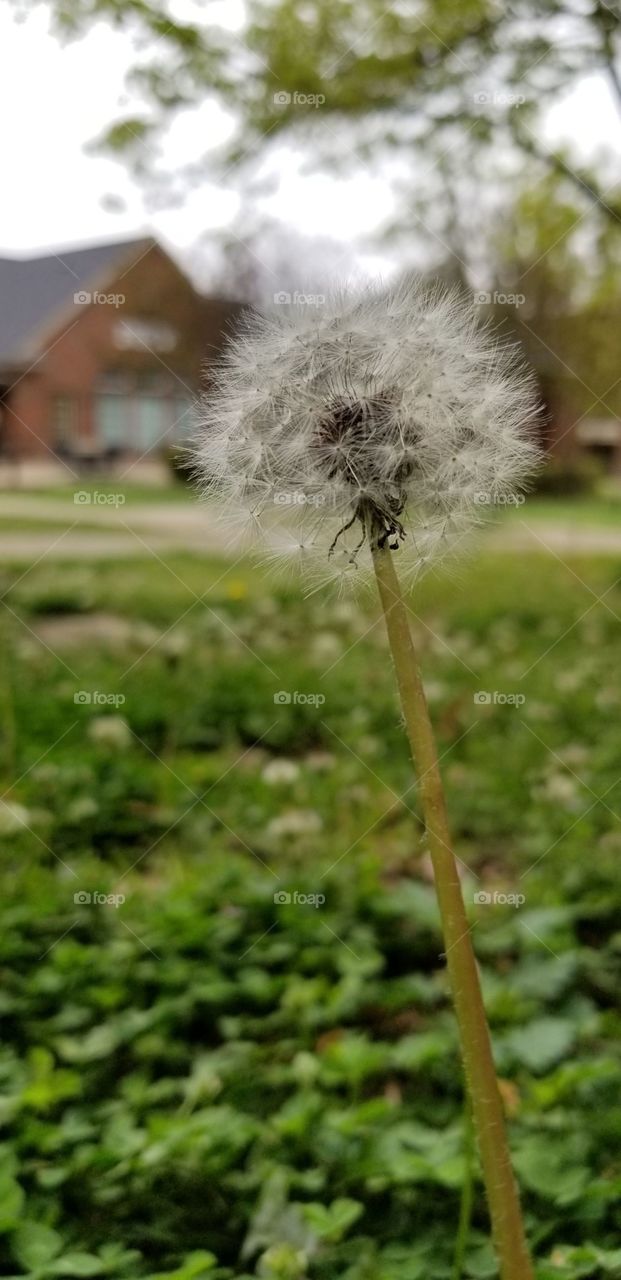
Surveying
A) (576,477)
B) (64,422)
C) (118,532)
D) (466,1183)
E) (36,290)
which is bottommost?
(466,1183)

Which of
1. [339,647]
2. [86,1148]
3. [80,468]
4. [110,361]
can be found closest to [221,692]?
[339,647]

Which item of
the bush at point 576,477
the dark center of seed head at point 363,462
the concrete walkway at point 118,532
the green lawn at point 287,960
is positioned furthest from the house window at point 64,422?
the dark center of seed head at point 363,462

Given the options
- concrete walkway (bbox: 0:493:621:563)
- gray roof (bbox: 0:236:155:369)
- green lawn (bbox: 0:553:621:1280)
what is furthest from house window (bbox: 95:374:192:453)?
green lawn (bbox: 0:553:621:1280)

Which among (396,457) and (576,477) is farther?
(576,477)

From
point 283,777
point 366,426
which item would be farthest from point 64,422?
point 366,426

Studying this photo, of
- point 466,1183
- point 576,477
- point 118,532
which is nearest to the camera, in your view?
point 466,1183

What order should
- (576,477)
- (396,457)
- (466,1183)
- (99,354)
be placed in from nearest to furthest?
(396,457)
(466,1183)
(99,354)
(576,477)

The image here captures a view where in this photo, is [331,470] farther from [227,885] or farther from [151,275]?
[151,275]

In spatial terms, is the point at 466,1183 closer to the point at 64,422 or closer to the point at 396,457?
the point at 396,457
